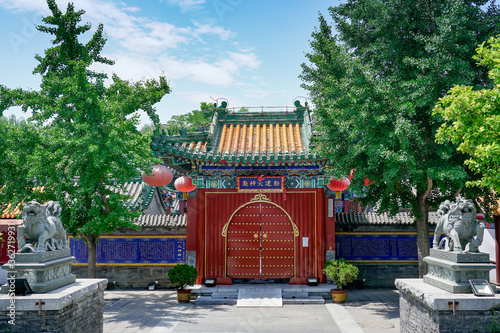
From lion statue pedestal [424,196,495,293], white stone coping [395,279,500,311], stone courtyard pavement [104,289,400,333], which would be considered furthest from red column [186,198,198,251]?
white stone coping [395,279,500,311]

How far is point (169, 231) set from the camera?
42.4 ft

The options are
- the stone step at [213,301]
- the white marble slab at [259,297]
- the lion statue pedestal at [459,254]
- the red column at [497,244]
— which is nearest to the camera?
the lion statue pedestal at [459,254]

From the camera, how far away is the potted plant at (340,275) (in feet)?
35.7

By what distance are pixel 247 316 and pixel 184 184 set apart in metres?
4.37

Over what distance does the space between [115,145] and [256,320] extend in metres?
5.33

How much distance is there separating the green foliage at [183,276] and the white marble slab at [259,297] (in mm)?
1401

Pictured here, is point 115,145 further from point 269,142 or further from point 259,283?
point 259,283

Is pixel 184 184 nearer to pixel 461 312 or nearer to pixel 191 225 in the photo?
pixel 191 225

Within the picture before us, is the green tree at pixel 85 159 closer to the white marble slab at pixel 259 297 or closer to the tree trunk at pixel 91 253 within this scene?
the tree trunk at pixel 91 253

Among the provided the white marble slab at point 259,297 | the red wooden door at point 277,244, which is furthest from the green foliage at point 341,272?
the white marble slab at point 259,297

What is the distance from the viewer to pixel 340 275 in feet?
35.8

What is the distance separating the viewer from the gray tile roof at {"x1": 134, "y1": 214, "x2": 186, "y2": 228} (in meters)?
12.8

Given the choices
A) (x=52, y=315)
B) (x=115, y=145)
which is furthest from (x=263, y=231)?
(x=52, y=315)

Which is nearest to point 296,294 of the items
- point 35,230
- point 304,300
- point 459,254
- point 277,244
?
point 304,300
